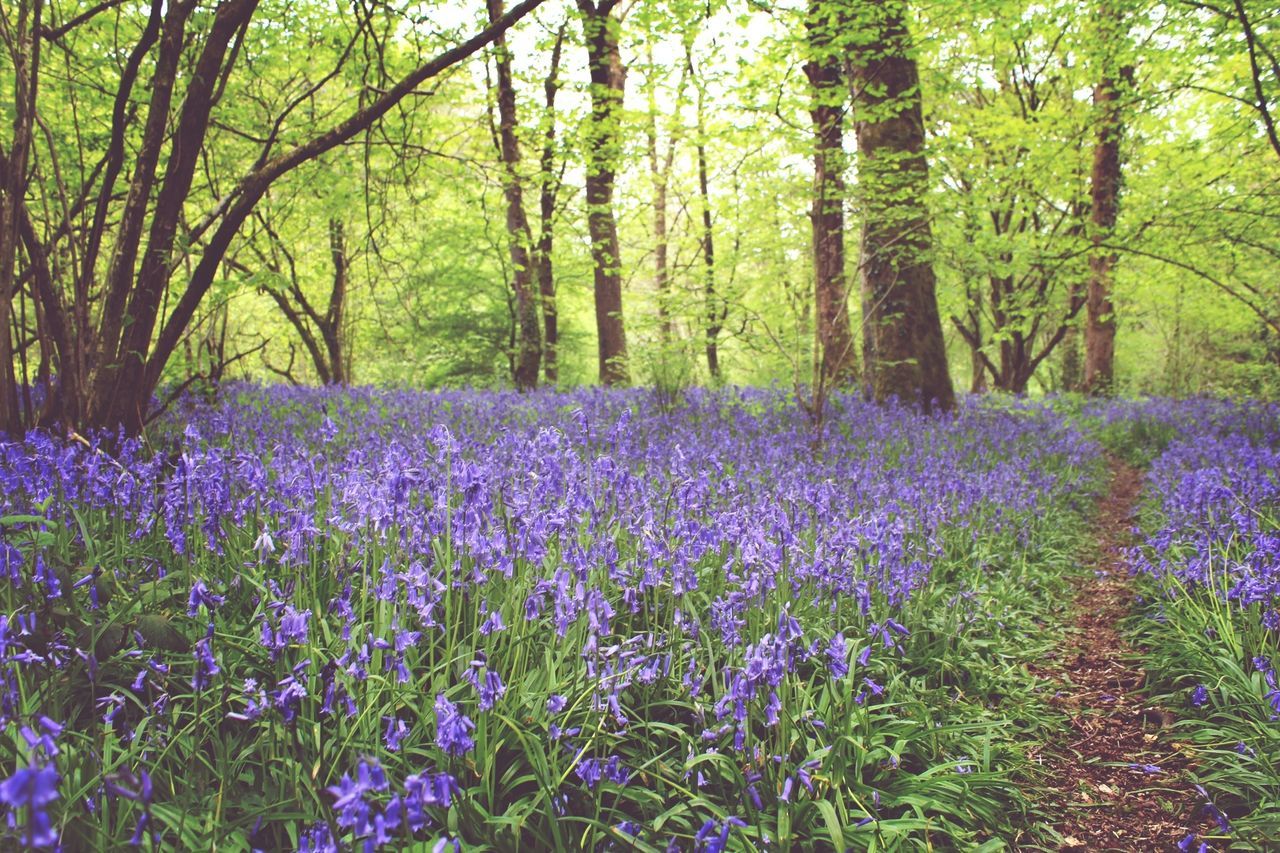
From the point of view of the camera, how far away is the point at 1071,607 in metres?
4.56

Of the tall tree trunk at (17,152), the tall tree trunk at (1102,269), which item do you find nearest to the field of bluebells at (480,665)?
the tall tree trunk at (17,152)

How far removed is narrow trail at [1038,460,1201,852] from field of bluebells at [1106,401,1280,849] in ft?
0.34

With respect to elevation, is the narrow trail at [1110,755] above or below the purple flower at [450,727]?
below

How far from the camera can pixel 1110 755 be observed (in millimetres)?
2898

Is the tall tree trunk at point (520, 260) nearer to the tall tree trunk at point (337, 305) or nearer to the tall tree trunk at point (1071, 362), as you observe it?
the tall tree trunk at point (337, 305)

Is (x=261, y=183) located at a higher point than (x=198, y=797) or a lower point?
higher

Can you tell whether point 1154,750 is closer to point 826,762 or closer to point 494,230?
point 826,762

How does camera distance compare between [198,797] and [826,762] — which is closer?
[198,797]

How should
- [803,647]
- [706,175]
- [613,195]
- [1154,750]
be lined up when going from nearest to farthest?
[803,647] → [1154,750] → [613,195] → [706,175]

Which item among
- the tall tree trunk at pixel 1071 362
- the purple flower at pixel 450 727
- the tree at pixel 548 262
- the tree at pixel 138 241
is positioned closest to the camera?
the purple flower at pixel 450 727

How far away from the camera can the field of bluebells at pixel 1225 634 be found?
248cm

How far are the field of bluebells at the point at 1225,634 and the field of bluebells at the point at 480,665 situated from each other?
62 cm

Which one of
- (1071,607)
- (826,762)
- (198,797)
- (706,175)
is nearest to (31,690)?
(198,797)

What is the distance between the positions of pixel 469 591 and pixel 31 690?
1.31 meters
